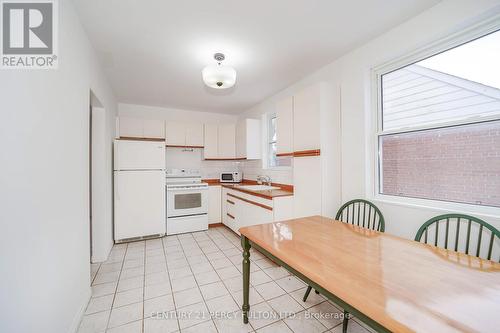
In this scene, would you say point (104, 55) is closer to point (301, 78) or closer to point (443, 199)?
point (301, 78)

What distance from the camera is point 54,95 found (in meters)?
1.33

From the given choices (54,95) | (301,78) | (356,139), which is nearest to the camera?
(54,95)

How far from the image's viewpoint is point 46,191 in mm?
1225

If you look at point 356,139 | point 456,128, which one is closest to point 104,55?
point 356,139

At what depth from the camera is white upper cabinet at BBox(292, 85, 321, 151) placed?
2.40 meters

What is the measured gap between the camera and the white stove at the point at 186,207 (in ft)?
12.3

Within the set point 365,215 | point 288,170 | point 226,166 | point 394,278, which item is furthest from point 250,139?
point 394,278

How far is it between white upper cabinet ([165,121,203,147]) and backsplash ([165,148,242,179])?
1.02 ft

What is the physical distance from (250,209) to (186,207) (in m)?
1.36

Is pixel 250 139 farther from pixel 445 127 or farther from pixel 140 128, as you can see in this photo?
pixel 445 127

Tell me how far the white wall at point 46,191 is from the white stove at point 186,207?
72.3 inches

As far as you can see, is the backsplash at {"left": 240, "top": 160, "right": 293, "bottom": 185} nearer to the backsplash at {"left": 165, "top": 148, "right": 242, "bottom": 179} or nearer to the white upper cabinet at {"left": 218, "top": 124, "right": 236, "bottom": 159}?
the backsplash at {"left": 165, "top": 148, "right": 242, "bottom": 179}

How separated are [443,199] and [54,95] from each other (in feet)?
9.55
